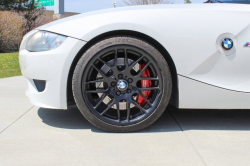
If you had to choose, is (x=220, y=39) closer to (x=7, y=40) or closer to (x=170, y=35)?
(x=170, y=35)

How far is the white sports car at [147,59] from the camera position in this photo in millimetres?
2795

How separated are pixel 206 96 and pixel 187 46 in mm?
477

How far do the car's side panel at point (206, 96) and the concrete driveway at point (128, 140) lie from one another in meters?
0.27

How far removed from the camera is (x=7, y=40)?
2147 centimetres

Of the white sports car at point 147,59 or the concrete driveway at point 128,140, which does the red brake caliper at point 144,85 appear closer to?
the white sports car at point 147,59

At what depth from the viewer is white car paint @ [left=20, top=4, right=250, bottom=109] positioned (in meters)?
2.79

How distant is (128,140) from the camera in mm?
2752

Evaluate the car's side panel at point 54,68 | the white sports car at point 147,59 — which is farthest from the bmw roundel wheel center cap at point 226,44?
the car's side panel at point 54,68

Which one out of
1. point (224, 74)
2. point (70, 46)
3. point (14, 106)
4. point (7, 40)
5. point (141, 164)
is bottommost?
point (7, 40)

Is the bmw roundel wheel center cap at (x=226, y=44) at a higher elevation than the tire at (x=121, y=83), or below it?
higher

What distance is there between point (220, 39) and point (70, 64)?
1.32 m

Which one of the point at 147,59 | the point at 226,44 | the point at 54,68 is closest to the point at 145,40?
the point at 147,59

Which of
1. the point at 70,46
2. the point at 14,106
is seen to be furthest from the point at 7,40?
the point at 70,46

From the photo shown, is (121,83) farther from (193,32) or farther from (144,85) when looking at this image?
(193,32)
